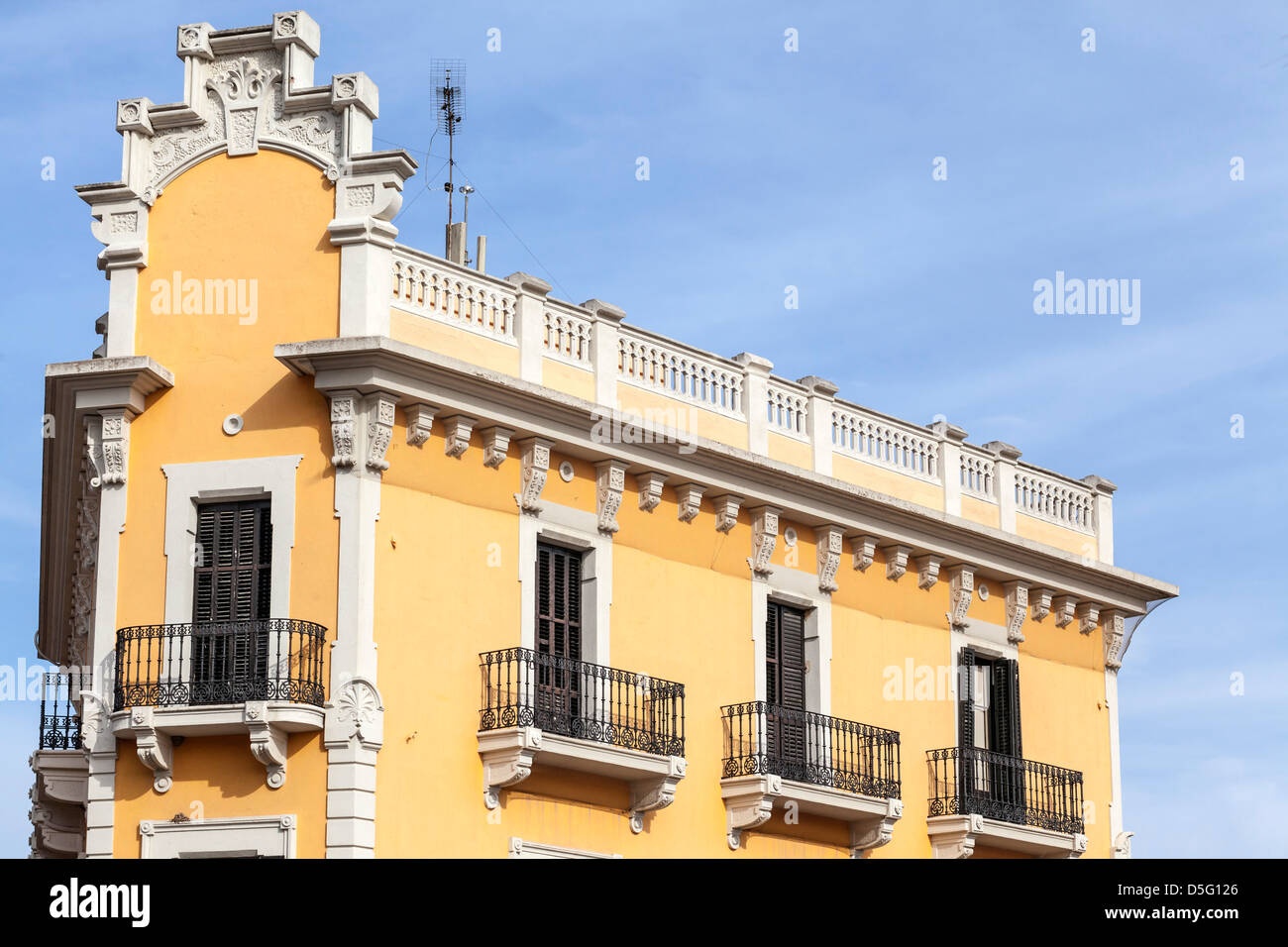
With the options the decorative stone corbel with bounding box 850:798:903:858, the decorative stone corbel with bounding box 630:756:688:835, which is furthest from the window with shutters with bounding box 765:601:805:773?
the decorative stone corbel with bounding box 630:756:688:835

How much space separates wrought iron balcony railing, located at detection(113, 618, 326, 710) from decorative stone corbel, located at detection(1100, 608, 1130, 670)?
1444 cm

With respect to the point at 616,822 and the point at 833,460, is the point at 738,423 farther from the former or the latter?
the point at 616,822

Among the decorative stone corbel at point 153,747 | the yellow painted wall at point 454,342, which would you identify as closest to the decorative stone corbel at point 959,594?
the yellow painted wall at point 454,342

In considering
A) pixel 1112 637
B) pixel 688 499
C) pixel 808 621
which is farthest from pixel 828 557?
pixel 1112 637

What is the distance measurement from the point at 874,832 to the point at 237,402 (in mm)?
10267

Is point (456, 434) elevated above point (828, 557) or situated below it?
above

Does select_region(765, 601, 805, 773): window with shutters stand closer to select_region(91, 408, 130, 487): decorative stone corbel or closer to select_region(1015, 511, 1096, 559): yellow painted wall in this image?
select_region(1015, 511, 1096, 559): yellow painted wall

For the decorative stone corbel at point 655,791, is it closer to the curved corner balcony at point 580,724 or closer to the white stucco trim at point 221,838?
the curved corner balcony at point 580,724

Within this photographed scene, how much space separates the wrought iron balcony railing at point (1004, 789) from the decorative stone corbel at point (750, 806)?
3546 millimetres

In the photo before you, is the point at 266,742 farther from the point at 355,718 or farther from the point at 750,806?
the point at 750,806

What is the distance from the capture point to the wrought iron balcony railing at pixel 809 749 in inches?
1110

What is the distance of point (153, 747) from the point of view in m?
24.2

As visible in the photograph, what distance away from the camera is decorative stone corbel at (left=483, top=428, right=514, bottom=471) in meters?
26.3
